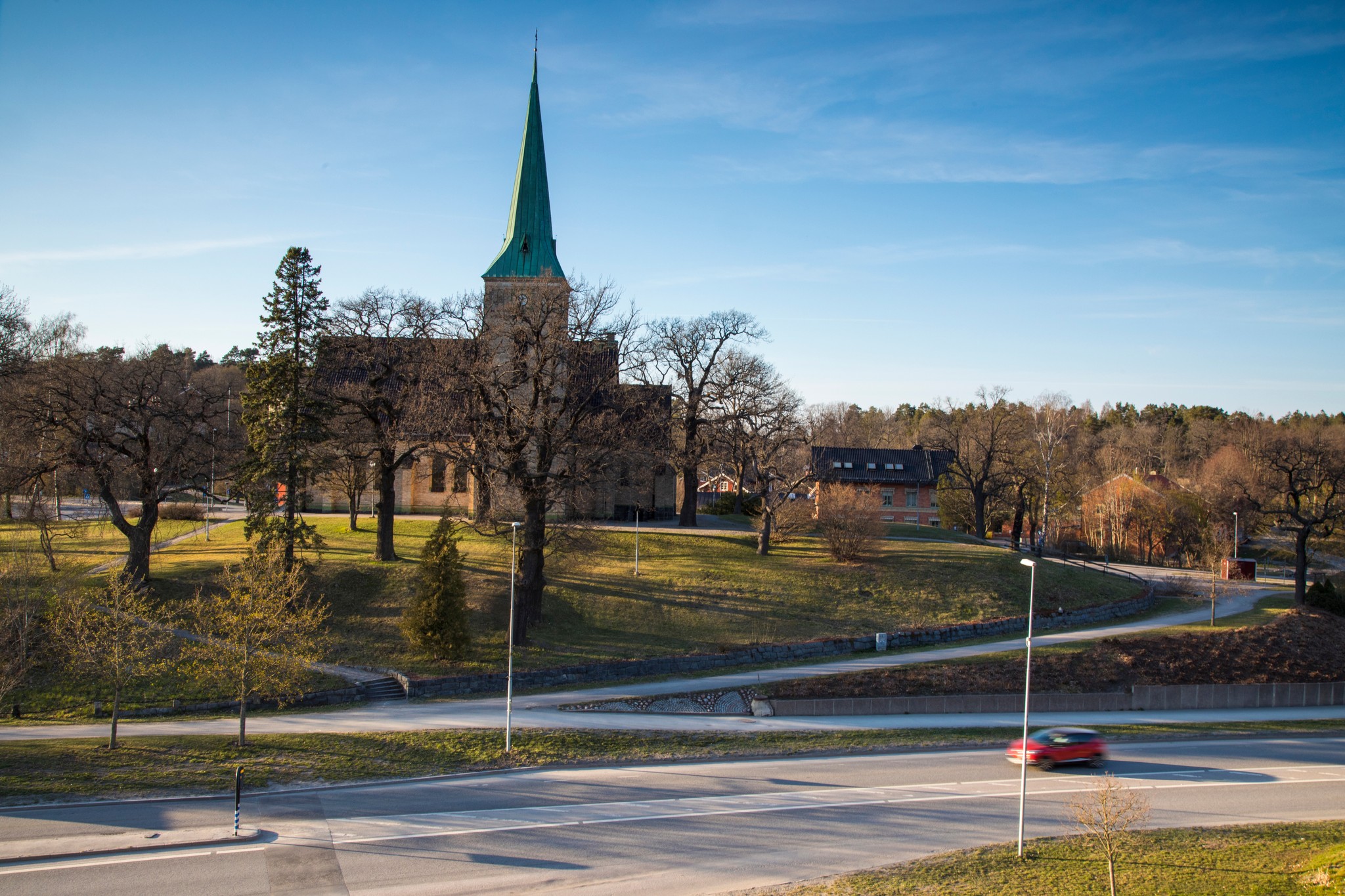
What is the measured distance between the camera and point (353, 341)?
37938 millimetres

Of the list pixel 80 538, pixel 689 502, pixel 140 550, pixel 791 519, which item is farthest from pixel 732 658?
pixel 80 538

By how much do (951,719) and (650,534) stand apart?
23.7 meters

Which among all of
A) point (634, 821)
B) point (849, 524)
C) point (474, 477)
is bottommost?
point (634, 821)

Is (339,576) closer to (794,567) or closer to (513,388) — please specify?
(513,388)

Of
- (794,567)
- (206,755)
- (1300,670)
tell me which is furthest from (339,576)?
(1300,670)

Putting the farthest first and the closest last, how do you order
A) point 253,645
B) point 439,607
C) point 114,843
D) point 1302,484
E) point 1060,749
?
point 1302,484
point 439,607
point 253,645
point 1060,749
point 114,843

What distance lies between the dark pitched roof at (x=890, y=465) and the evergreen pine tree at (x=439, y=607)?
46.1 meters

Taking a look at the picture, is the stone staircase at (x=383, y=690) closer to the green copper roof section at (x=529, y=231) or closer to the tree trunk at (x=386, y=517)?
the tree trunk at (x=386, y=517)

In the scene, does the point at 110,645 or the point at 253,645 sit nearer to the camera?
the point at 110,645

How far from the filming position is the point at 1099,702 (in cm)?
3092

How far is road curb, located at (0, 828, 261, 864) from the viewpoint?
50.2ft

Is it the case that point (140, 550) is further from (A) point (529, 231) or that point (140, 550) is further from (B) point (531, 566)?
(A) point (529, 231)

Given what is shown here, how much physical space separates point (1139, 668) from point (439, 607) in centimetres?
2795

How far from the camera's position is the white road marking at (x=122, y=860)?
14813 mm
